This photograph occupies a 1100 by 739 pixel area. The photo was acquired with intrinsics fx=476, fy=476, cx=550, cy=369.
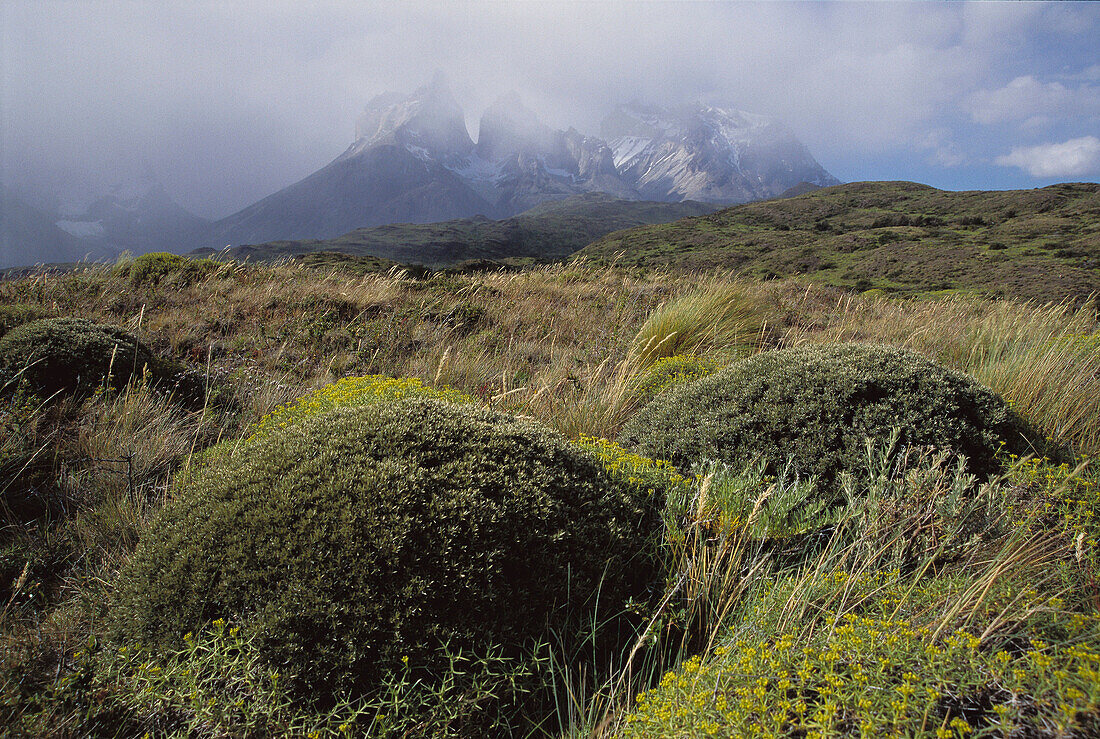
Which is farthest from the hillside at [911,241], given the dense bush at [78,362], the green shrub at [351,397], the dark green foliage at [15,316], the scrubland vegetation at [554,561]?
the dark green foliage at [15,316]

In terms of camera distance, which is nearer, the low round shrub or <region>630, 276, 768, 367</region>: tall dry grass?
the low round shrub

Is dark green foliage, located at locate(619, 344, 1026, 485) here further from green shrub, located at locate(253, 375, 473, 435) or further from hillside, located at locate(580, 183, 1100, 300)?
hillside, located at locate(580, 183, 1100, 300)

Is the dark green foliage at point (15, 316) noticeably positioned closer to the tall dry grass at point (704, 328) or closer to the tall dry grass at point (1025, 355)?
the tall dry grass at point (704, 328)

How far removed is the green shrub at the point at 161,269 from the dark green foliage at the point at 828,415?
30.6ft

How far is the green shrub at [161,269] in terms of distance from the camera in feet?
29.0

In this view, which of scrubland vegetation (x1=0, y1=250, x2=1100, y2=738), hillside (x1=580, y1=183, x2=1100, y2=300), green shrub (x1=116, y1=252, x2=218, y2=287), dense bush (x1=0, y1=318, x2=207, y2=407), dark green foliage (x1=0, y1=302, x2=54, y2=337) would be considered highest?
hillside (x1=580, y1=183, x2=1100, y2=300)

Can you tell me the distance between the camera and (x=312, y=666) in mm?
1756

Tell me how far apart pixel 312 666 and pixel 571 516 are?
1248 millimetres

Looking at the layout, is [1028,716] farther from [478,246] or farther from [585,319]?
[478,246]

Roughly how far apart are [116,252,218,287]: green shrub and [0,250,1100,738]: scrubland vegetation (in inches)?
194

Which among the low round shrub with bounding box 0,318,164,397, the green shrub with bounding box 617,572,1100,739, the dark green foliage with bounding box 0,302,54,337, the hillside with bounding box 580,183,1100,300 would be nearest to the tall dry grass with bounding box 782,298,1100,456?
the green shrub with bounding box 617,572,1100,739

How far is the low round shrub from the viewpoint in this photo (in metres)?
4.21

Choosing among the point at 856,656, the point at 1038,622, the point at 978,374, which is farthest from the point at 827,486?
the point at 978,374

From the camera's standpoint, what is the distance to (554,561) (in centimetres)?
221
